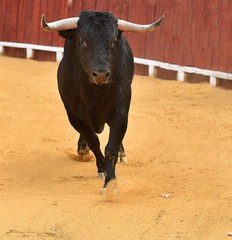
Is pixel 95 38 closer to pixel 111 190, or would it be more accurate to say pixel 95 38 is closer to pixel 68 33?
pixel 68 33

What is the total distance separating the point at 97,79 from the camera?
4.51 metres

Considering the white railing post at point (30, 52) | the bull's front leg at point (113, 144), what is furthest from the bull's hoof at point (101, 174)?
the white railing post at point (30, 52)

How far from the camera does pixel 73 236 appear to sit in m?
3.77

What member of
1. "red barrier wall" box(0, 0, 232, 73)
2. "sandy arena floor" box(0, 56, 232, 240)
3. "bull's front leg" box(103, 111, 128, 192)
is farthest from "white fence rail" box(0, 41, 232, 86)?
"bull's front leg" box(103, 111, 128, 192)

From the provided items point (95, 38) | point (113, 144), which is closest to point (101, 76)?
point (95, 38)

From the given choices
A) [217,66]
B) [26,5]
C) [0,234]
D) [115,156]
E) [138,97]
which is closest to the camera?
[0,234]

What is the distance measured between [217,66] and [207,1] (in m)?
1.24

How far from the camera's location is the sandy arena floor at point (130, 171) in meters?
3.98

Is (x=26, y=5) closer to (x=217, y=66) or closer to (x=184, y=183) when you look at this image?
(x=217, y=66)

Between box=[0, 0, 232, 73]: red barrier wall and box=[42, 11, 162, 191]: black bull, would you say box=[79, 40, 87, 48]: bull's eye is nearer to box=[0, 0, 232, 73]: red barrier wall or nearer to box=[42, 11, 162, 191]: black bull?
box=[42, 11, 162, 191]: black bull

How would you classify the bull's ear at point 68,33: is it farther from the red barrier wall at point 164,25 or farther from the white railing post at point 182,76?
the white railing post at point 182,76

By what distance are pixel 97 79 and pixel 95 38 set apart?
395 millimetres

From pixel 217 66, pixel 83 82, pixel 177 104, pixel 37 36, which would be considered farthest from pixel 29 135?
pixel 37 36

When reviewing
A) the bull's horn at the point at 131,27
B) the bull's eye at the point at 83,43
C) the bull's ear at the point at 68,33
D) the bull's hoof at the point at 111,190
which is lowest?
the bull's hoof at the point at 111,190
